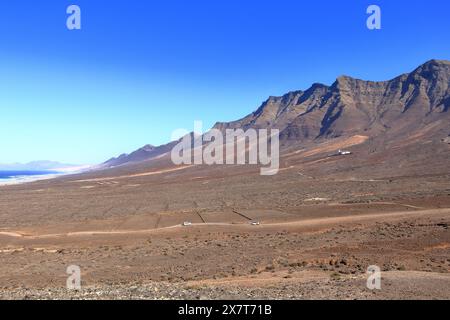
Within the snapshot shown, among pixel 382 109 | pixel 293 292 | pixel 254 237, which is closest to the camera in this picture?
pixel 293 292

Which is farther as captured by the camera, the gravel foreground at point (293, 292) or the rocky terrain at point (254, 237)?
the rocky terrain at point (254, 237)

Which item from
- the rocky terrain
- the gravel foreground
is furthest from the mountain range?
the gravel foreground

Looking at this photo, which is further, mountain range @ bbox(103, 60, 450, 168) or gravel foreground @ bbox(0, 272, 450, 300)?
mountain range @ bbox(103, 60, 450, 168)

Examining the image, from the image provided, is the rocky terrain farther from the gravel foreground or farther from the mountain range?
the mountain range

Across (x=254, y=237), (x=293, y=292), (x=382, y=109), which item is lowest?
(x=254, y=237)

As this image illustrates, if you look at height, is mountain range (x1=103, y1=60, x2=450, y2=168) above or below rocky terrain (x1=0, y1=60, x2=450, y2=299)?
above

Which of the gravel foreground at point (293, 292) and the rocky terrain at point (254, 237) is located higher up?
the gravel foreground at point (293, 292)

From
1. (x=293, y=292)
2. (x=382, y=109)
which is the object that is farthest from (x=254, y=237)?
(x=382, y=109)

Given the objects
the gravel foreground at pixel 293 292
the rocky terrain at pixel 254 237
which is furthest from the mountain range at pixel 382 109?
the gravel foreground at pixel 293 292

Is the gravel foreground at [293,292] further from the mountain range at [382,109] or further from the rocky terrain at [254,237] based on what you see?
the mountain range at [382,109]

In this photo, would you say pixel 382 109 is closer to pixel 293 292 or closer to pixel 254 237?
pixel 254 237

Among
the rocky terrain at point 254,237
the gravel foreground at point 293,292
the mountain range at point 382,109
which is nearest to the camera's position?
the gravel foreground at point 293,292

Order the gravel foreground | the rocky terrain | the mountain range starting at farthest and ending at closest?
1. the mountain range
2. the rocky terrain
3. the gravel foreground
